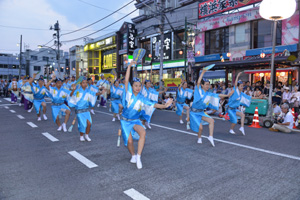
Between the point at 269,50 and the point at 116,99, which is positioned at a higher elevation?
the point at 269,50

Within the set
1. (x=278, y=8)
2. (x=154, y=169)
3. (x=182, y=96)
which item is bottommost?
(x=154, y=169)

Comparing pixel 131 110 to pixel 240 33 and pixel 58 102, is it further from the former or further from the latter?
pixel 240 33

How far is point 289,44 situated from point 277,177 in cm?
1519

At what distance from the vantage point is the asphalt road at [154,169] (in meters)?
3.18

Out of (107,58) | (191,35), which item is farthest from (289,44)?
(107,58)

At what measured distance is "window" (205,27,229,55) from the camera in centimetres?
2053

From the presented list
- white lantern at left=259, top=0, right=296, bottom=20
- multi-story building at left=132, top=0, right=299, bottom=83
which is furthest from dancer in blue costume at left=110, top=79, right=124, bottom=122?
multi-story building at left=132, top=0, right=299, bottom=83

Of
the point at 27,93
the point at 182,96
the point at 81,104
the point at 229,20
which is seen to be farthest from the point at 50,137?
the point at 229,20

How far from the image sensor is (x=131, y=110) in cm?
420

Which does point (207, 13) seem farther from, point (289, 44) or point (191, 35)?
point (289, 44)

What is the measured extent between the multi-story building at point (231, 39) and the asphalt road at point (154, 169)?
10309 mm

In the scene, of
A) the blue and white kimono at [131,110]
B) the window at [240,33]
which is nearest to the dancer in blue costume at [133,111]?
the blue and white kimono at [131,110]

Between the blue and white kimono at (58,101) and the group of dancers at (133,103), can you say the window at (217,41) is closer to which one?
the group of dancers at (133,103)

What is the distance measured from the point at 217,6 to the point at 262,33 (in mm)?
4707
